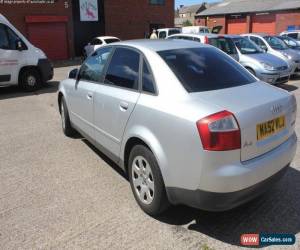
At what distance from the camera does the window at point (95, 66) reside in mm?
4348

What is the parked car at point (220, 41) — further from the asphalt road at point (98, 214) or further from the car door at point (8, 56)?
the asphalt road at point (98, 214)

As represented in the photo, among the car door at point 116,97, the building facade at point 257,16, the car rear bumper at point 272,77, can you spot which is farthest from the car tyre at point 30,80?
the building facade at point 257,16

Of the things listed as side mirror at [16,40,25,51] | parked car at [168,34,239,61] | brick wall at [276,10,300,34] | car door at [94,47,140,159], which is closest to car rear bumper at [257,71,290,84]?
parked car at [168,34,239,61]

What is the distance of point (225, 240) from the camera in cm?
298

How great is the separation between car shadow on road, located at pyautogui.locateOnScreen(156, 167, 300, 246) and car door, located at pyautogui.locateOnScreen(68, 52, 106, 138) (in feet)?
5.86

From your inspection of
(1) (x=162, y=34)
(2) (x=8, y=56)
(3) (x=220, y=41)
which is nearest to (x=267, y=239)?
(3) (x=220, y=41)

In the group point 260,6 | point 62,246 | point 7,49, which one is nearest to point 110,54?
point 62,246

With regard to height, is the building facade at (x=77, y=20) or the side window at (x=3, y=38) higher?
the building facade at (x=77, y=20)

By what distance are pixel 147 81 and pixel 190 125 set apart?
0.86m

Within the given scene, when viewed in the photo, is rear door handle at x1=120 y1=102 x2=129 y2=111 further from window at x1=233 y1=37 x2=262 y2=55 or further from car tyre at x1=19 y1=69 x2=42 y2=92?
window at x1=233 y1=37 x2=262 y2=55

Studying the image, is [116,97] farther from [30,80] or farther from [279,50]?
[279,50]

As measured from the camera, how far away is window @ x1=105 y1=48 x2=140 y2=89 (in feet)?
11.8

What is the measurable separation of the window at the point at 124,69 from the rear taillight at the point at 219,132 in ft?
3.63

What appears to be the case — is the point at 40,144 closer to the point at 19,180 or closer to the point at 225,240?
the point at 19,180
